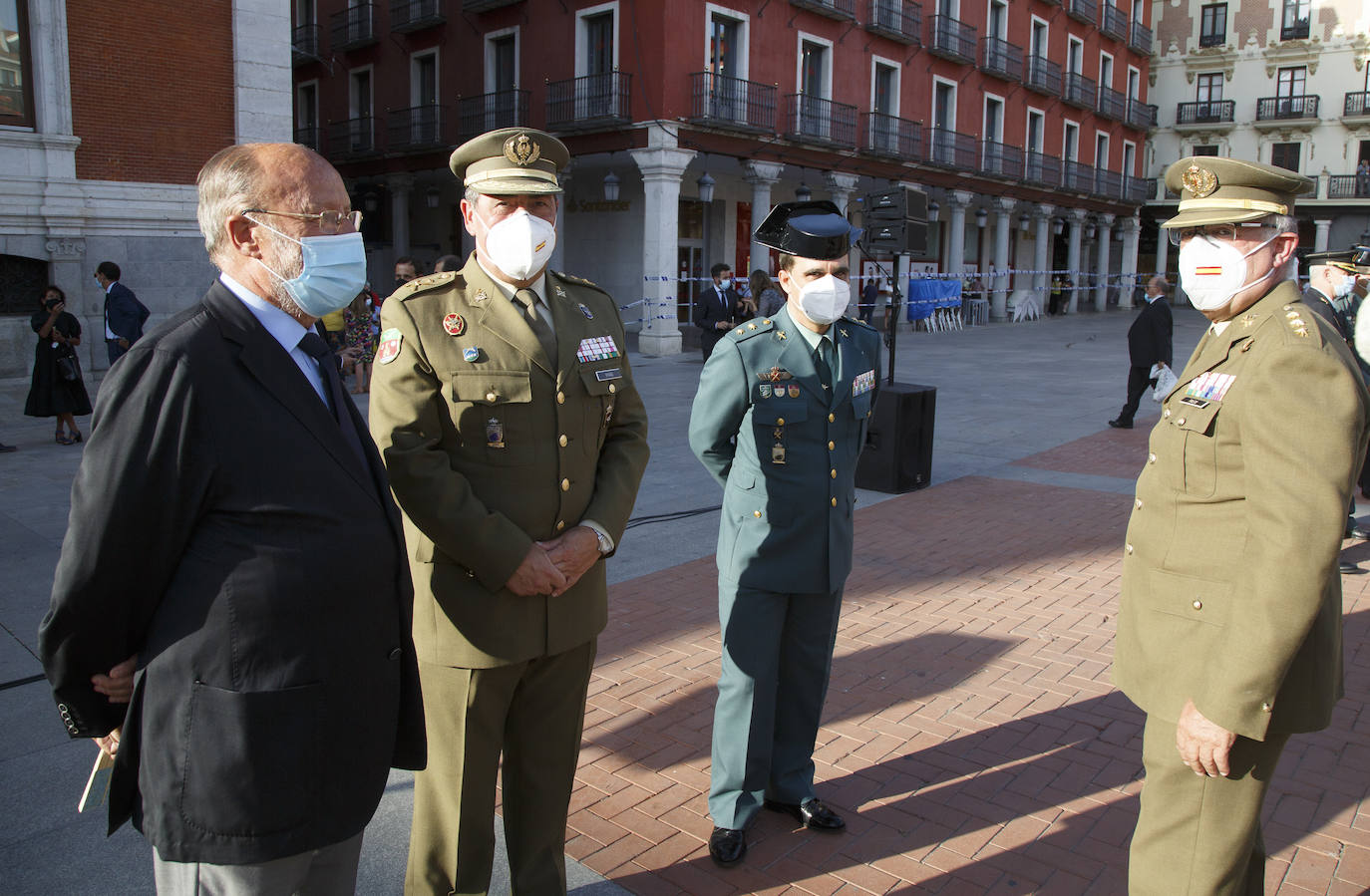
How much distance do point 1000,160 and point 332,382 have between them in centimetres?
3421

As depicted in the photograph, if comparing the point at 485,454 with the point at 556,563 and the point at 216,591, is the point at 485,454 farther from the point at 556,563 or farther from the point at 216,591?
the point at 216,591

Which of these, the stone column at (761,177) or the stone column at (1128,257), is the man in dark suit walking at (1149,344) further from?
the stone column at (1128,257)

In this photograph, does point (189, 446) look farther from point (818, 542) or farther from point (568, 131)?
point (568, 131)

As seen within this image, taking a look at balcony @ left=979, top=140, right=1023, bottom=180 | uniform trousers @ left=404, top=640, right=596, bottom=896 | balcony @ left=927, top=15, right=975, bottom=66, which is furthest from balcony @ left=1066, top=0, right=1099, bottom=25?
uniform trousers @ left=404, top=640, right=596, bottom=896

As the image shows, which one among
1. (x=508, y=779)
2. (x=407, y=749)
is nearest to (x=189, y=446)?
(x=407, y=749)

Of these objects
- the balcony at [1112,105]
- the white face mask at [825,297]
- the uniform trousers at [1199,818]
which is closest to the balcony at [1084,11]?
the balcony at [1112,105]

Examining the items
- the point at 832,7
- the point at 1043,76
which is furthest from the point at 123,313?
the point at 1043,76

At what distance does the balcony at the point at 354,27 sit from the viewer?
2795cm

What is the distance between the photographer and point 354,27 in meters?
28.4

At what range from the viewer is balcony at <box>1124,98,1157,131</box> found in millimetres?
42344

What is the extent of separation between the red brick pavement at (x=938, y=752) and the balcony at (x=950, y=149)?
1005 inches

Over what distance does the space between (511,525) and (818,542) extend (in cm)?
117

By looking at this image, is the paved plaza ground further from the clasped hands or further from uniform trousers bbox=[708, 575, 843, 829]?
the clasped hands

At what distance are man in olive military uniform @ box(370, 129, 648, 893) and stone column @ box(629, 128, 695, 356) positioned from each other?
59.7 feet
